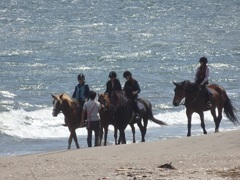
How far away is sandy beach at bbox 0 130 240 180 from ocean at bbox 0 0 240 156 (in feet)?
18.4

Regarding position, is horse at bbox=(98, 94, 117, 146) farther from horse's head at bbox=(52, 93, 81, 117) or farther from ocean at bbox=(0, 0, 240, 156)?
ocean at bbox=(0, 0, 240, 156)

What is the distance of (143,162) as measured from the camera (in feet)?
62.7

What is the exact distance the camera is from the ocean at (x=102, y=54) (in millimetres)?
31672

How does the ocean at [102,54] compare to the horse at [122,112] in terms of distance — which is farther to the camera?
the ocean at [102,54]

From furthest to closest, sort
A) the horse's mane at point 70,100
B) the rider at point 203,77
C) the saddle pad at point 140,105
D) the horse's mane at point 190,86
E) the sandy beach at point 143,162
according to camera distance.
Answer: the saddle pad at point 140,105 < the rider at point 203,77 < the horse's mane at point 190,86 < the horse's mane at point 70,100 < the sandy beach at point 143,162

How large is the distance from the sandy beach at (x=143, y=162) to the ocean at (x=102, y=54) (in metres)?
5.60

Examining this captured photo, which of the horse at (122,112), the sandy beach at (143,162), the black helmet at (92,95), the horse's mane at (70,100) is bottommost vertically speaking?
the sandy beach at (143,162)

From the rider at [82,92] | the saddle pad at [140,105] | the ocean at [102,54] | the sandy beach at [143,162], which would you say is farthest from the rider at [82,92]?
the ocean at [102,54]

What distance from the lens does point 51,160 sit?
782 inches

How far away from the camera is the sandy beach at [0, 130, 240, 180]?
685 inches

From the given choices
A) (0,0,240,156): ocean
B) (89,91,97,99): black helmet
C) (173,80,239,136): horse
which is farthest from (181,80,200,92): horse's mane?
(0,0,240,156): ocean

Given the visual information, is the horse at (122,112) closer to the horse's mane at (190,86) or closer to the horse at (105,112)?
the horse at (105,112)

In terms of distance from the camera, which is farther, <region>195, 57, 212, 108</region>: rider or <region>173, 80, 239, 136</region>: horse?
<region>195, 57, 212, 108</region>: rider

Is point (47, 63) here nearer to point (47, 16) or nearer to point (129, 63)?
point (129, 63)
